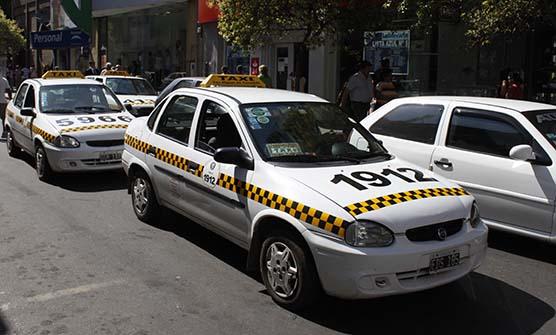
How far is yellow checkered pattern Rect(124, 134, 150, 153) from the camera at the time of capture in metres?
6.55

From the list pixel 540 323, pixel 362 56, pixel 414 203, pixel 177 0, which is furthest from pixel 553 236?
pixel 177 0

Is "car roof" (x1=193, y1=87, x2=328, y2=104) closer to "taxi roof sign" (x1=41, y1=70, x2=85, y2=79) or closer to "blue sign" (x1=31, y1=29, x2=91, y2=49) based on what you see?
"taxi roof sign" (x1=41, y1=70, x2=85, y2=79)

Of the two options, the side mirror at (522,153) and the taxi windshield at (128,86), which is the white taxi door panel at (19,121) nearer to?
the taxi windshield at (128,86)

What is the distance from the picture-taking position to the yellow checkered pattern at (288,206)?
403cm

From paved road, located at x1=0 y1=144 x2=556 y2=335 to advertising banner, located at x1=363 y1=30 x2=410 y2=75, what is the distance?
10569mm

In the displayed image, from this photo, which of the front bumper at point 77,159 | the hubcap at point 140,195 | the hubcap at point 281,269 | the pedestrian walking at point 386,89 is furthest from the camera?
the pedestrian walking at point 386,89

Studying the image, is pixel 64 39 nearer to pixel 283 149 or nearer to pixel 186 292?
pixel 283 149

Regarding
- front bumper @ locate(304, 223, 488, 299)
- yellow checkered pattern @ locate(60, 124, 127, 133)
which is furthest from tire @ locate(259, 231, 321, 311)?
yellow checkered pattern @ locate(60, 124, 127, 133)

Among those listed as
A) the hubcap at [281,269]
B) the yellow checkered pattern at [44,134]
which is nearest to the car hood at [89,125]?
the yellow checkered pattern at [44,134]

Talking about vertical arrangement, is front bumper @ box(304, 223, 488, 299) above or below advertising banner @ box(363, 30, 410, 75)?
below

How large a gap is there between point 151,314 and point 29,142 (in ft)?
21.7

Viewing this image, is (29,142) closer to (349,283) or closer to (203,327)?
(203,327)

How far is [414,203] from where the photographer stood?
422 cm

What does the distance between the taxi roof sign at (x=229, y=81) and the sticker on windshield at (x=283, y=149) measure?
4.34 metres
